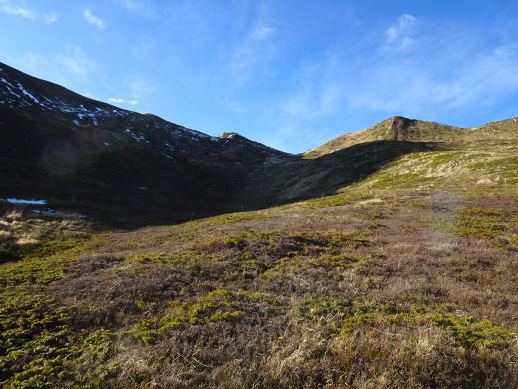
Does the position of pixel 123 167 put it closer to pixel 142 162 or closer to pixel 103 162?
pixel 103 162

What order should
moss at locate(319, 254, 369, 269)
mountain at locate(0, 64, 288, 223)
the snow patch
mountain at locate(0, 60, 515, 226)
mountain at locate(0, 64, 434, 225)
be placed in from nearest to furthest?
moss at locate(319, 254, 369, 269) < the snow patch < mountain at locate(0, 64, 288, 223) < mountain at locate(0, 64, 434, 225) < mountain at locate(0, 60, 515, 226)

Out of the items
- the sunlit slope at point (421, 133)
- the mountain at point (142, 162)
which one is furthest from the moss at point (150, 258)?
the sunlit slope at point (421, 133)

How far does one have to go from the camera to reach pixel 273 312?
9.79 metres

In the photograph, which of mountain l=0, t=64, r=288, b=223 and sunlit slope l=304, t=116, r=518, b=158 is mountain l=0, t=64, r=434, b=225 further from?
sunlit slope l=304, t=116, r=518, b=158

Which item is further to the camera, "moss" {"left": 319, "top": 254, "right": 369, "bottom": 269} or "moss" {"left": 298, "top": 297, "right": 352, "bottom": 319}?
"moss" {"left": 319, "top": 254, "right": 369, "bottom": 269}

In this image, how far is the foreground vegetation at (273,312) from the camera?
670 centimetres

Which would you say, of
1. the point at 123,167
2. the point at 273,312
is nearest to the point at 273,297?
the point at 273,312

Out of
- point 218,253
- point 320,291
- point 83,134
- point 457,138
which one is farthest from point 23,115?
point 457,138

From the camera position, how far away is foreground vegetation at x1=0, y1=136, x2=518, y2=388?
6.70 metres

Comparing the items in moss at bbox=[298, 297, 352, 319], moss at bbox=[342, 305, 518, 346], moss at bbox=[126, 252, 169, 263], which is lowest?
moss at bbox=[126, 252, 169, 263]

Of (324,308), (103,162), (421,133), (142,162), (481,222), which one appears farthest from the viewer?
(421,133)

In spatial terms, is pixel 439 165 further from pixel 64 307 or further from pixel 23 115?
pixel 23 115

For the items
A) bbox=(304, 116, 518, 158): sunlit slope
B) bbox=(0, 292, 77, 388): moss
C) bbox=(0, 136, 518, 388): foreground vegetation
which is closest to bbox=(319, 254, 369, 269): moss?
bbox=(0, 136, 518, 388): foreground vegetation

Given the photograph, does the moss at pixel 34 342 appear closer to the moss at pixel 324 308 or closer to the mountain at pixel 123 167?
the moss at pixel 324 308
